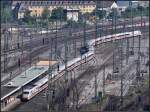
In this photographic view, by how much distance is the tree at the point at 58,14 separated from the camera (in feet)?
37.2

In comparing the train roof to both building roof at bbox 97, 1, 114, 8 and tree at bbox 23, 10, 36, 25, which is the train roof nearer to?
tree at bbox 23, 10, 36, 25

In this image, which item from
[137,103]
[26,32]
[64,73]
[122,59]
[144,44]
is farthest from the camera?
[26,32]

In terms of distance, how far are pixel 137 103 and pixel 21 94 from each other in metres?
1.23

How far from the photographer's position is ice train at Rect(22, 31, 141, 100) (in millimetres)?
5215

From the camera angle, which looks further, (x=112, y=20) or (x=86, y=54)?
(x=112, y=20)

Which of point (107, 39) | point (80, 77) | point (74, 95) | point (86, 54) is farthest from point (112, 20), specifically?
point (74, 95)

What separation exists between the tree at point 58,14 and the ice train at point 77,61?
85.6 inches

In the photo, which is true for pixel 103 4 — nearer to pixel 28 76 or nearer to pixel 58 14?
pixel 58 14

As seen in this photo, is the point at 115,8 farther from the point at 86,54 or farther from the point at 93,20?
the point at 86,54

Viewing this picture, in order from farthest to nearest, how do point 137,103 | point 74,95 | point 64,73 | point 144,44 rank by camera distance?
point 144,44 < point 64,73 < point 74,95 < point 137,103

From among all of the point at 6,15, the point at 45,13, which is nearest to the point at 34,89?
the point at 6,15

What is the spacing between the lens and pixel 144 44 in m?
8.78

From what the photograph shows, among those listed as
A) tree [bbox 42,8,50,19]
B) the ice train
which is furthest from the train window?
tree [bbox 42,8,50,19]

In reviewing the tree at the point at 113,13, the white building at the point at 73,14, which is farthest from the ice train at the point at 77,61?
the white building at the point at 73,14
